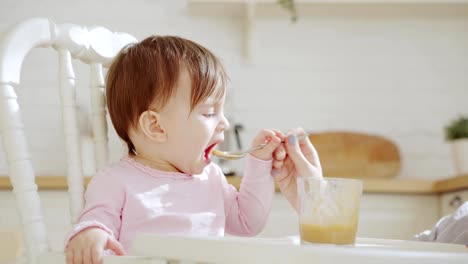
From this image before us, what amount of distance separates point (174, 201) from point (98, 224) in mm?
241

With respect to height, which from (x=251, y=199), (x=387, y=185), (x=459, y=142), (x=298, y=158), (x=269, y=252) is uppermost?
(x=269, y=252)

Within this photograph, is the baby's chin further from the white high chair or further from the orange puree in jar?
the orange puree in jar

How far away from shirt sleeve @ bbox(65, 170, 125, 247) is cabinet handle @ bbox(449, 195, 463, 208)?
58.8 inches

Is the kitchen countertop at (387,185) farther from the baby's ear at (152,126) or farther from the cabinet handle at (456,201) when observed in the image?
the baby's ear at (152,126)

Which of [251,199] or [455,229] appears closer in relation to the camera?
[455,229]

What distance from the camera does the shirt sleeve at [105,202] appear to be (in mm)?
1077

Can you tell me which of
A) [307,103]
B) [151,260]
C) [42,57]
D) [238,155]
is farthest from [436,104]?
[151,260]

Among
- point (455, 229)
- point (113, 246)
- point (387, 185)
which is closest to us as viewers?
point (113, 246)

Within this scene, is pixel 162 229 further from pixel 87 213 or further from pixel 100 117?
pixel 100 117

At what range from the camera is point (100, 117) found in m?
Answer: 1.23

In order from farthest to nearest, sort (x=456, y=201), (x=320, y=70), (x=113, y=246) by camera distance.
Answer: (x=320, y=70) → (x=456, y=201) → (x=113, y=246)

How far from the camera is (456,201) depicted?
2.29 metres

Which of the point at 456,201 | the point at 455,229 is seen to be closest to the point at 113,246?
the point at 455,229

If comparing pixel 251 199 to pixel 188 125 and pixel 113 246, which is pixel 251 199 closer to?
pixel 188 125
